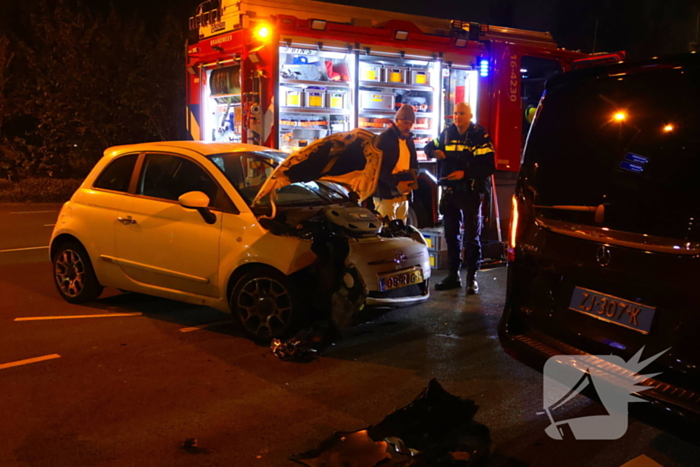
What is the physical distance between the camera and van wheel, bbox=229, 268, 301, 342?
492 centimetres

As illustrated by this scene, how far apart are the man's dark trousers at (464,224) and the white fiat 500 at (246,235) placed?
1240 mm

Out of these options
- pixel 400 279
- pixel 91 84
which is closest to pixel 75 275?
pixel 400 279

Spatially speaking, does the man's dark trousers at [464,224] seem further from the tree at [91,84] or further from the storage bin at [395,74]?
the tree at [91,84]

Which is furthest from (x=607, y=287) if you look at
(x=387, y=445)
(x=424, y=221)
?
(x=424, y=221)

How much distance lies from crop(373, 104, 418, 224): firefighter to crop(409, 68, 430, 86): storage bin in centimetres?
239

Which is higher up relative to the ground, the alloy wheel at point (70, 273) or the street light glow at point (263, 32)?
the street light glow at point (263, 32)

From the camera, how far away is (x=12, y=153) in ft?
63.0

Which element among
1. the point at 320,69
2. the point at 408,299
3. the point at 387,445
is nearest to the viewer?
the point at 387,445

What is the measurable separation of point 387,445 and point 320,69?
239 inches

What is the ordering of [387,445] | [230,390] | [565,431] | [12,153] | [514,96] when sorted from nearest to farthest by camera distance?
[387,445]
[565,431]
[230,390]
[514,96]
[12,153]

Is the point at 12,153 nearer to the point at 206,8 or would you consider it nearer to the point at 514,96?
the point at 206,8

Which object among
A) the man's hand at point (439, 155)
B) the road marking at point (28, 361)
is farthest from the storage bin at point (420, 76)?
the road marking at point (28, 361)

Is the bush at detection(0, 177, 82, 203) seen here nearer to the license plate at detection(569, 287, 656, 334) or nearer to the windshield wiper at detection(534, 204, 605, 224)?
the windshield wiper at detection(534, 204, 605, 224)

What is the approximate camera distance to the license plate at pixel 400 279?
5039mm
